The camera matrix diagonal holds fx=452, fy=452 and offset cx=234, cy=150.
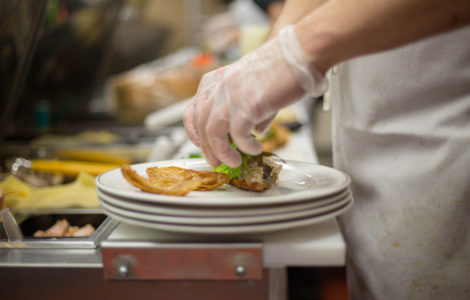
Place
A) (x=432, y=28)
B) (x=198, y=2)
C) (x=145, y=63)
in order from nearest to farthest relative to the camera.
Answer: (x=432, y=28), (x=145, y=63), (x=198, y=2)

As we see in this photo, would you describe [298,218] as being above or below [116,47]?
above

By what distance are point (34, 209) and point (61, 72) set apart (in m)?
1.72

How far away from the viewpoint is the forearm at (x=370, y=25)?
26.5 inches

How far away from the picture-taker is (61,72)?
269 cm

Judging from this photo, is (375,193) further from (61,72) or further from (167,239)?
(61,72)

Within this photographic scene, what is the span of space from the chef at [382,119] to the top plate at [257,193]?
9cm

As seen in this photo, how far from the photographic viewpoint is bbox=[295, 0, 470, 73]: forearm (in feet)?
2.21

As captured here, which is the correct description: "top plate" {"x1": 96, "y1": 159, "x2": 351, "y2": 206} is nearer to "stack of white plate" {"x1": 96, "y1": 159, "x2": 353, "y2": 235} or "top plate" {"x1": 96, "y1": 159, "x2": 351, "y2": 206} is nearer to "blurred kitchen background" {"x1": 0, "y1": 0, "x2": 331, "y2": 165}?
"stack of white plate" {"x1": 96, "y1": 159, "x2": 353, "y2": 235}

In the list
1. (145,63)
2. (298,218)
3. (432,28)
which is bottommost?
(145,63)

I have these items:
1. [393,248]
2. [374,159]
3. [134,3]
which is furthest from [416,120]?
[134,3]

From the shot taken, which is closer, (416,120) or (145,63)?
(416,120)

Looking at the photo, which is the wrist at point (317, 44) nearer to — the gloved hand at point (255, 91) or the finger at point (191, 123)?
the gloved hand at point (255, 91)

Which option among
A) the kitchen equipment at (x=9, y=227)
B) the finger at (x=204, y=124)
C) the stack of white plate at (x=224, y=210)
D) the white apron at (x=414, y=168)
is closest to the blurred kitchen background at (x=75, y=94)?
the kitchen equipment at (x=9, y=227)

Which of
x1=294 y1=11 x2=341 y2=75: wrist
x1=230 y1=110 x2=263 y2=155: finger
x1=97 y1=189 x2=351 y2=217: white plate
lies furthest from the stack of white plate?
x1=294 y1=11 x2=341 y2=75: wrist
